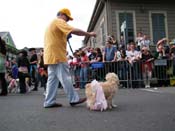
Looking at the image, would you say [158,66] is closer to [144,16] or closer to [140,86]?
[140,86]

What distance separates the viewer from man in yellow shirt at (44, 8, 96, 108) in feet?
29.3

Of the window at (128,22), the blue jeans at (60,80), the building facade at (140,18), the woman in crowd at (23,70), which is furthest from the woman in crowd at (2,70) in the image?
the window at (128,22)

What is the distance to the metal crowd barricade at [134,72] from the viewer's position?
54.3 ft

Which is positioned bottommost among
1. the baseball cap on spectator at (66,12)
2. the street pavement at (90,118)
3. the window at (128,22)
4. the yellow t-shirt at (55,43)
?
the street pavement at (90,118)

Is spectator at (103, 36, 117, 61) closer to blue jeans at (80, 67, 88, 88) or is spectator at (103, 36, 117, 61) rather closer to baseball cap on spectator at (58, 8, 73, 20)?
blue jeans at (80, 67, 88, 88)

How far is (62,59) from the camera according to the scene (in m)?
8.97

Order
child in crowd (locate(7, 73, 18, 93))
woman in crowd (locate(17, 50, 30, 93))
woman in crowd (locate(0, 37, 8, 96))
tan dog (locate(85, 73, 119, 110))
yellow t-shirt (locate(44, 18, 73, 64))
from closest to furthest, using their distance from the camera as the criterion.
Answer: tan dog (locate(85, 73, 119, 110)), yellow t-shirt (locate(44, 18, 73, 64)), woman in crowd (locate(0, 37, 8, 96)), woman in crowd (locate(17, 50, 30, 93)), child in crowd (locate(7, 73, 18, 93))

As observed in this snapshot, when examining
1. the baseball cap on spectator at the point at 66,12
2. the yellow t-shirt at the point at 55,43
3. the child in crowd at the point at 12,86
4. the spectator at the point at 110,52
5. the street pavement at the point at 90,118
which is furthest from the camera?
the spectator at the point at 110,52

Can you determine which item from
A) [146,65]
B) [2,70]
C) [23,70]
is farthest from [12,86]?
[146,65]

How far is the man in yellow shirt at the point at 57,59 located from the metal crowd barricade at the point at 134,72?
7.60m

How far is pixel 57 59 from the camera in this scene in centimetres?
892

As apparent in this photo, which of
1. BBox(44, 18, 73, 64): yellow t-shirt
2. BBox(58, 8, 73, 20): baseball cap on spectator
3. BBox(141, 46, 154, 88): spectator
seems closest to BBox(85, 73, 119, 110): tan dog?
BBox(44, 18, 73, 64): yellow t-shirt

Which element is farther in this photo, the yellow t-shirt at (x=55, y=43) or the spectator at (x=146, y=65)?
the spectator at (x=146, y=65)

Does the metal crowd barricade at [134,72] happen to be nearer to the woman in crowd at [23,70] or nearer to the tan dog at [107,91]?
the woman in crowd at [23,70]
